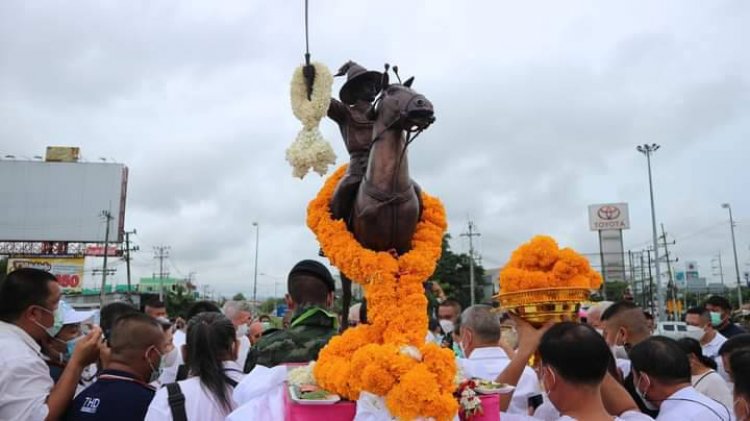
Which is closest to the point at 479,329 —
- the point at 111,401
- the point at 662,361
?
the point at 662,361

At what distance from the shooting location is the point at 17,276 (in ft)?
12.1

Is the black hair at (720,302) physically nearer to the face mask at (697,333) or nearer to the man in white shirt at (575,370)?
the face mask at (697,333)

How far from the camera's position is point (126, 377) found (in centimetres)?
341

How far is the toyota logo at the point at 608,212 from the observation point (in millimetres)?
56562

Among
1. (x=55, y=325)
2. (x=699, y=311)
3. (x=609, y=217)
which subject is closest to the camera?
(x=55, y=325)

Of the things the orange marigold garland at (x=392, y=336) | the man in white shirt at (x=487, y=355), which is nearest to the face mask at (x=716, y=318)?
the man in white shirt at (x=487, y=355)

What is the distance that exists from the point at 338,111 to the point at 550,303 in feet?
6.96

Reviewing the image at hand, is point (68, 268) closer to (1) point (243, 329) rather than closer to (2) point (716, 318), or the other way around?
(1) point (243, 329)

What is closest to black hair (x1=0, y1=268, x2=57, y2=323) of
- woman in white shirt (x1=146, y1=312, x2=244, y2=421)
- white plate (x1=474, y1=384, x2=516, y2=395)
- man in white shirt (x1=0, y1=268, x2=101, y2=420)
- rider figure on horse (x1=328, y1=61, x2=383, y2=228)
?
man in white shirt (x1=0, y1=268, x2=101, y2=420)

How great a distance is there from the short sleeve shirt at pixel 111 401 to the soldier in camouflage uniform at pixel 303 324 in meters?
1.01

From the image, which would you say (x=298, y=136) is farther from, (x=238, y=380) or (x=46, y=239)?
(x=46, y=239)

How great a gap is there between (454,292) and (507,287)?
140 feet

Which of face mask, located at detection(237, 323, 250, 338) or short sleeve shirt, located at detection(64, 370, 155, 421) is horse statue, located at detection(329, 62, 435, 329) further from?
face mask, located at detection(237, 323, 250, 338)

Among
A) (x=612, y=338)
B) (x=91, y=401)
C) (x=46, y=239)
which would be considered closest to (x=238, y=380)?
(x=91, y=401)
